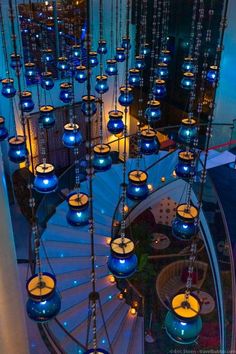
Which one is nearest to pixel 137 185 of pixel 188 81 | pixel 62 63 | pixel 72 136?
pixel 72 136

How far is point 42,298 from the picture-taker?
13.9ft

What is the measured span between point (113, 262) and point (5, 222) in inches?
59.2

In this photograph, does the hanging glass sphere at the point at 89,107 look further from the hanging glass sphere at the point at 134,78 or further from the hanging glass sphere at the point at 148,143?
the hanging glass sphere at the point at 134,78

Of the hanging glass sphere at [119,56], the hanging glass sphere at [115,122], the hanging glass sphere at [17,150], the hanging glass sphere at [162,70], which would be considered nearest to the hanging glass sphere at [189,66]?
the hanging glass sphere at [162,70]

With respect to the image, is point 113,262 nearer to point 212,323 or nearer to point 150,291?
point 212,323

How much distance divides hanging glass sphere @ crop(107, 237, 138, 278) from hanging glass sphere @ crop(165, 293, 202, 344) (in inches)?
27.5

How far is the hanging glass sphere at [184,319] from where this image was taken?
3992mm

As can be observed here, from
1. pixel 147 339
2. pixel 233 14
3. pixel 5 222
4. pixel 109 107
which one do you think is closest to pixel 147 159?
pixel 109 107

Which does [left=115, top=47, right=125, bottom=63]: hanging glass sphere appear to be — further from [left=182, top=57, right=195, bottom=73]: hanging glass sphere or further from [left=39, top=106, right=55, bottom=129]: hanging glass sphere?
[left=39, top=106, right=55, bottom=129]: hanging glass sphere

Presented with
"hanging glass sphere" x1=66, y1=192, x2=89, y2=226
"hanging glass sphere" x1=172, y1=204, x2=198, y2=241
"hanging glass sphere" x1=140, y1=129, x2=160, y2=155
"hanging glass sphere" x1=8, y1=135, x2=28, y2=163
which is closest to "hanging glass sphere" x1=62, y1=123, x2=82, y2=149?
"hanging glass sphere" x1=8, y1=135, x2=28, y2=163

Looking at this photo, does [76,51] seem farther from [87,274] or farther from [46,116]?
[87,274]

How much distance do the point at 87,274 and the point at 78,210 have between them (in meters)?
4.30

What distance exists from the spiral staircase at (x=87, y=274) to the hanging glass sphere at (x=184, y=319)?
365 cm

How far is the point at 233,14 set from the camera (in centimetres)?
1228
